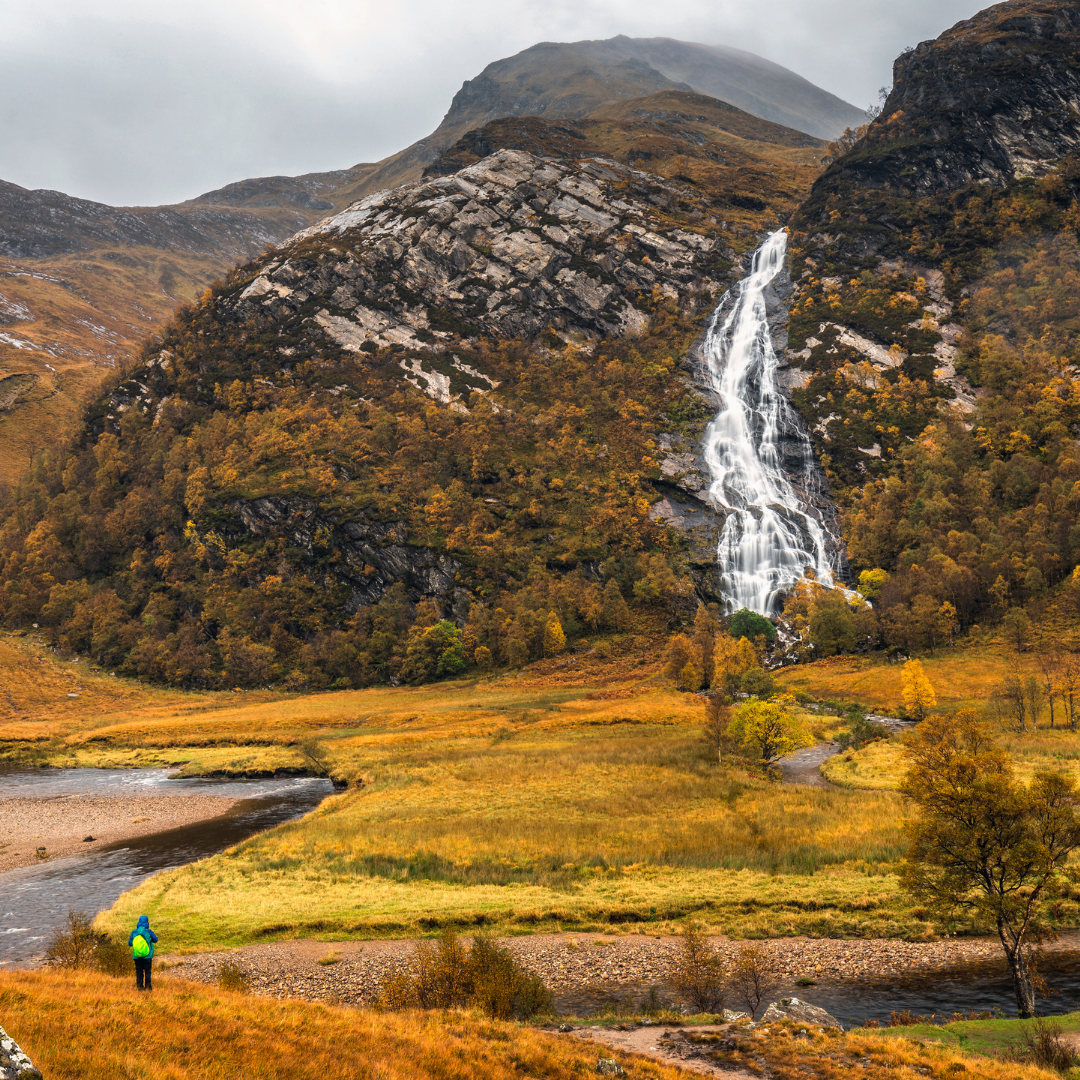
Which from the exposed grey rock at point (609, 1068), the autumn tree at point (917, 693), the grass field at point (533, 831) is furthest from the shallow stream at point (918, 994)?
the autumn tree at point (917, 693)

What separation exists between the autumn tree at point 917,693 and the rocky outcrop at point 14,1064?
77835 mm

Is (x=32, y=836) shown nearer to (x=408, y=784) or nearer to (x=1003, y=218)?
(x=408, y=784)

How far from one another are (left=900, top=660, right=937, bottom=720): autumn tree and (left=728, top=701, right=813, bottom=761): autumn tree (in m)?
22.9

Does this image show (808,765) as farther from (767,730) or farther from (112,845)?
(112,845)

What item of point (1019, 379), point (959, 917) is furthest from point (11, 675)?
point (1019, 379)

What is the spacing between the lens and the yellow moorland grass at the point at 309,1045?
1323 cm

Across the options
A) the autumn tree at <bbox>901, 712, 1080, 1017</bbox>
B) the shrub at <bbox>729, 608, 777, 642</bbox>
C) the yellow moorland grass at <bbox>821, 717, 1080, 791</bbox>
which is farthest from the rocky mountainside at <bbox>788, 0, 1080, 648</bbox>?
the autumn tree at <bbox>901, 712, 1080, 1017</bbox>

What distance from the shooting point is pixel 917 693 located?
7175 cm

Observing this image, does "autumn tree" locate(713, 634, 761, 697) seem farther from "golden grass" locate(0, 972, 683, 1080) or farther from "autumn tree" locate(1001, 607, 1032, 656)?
"golden grass" locate(0, 972, 683, 1080)

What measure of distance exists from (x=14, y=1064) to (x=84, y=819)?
5089 cm

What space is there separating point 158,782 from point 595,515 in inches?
3698

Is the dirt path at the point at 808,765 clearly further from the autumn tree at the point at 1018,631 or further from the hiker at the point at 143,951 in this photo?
the hiker at the point at 143,951

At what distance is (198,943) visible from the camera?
26938 mm

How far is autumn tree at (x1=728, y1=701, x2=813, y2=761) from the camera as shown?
180ft
